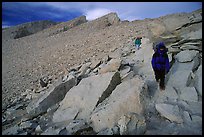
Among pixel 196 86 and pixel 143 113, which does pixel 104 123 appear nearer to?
pixel 143 113

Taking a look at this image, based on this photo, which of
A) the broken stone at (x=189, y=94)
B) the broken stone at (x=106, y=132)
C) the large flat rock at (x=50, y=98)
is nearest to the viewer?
the broken stone at (x=106, y=132)

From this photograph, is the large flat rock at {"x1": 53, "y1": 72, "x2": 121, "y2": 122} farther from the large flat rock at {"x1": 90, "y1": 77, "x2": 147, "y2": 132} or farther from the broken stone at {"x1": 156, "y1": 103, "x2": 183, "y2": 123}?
the broken stone at {"x1": 156, "y1": 103, "x2": 183, "y2": 123}

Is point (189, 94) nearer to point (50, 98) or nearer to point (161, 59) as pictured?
point (161, 59)

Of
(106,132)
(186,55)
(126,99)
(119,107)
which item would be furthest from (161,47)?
(106,132)

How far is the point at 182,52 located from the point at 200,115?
→ 3.37m

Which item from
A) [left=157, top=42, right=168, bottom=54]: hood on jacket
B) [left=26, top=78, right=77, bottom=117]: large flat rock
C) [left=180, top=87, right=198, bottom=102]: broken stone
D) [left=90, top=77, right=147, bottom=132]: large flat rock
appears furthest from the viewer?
[left=26, top=78, right=77, bottom=117]: large flat rock

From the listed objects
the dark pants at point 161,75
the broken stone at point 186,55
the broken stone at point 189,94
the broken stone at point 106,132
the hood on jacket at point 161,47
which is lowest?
the broken stone at point 106,132

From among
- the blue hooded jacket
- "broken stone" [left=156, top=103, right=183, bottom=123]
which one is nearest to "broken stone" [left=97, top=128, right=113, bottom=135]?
"broken stone" [left=156, top=103, right=183, bottom=123]

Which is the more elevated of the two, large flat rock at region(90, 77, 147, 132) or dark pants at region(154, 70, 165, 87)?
dark pants at region(154, 70, 165, 87)

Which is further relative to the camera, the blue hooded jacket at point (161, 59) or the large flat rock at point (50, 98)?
the large flat rock at point (50, 98)

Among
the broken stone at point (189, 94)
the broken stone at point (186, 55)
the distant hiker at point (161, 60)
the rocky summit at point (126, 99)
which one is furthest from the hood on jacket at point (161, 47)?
the broken stone at point (186, 55)

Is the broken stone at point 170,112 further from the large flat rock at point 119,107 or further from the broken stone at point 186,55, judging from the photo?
the broken stone at point 186,55

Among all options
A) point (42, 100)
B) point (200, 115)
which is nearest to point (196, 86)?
point (200, 115)

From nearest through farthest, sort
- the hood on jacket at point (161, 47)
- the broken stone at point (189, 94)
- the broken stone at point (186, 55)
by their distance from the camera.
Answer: the broken stone at point (189, 94)
the hood on jacket at point (161, 47)
the broken stone at point (186, 55)
